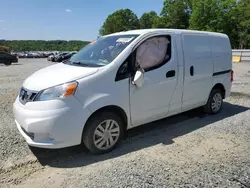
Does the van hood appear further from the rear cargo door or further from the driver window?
the rear cargo door

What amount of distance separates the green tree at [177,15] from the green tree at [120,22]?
21.8 m

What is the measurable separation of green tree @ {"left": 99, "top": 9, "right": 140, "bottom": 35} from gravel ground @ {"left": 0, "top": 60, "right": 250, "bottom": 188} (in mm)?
80360

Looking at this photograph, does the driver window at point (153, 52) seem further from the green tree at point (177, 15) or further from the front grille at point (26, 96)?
the green tree at point (177, 15)

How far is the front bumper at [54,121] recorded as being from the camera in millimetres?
3213

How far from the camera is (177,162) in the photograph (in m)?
3.43

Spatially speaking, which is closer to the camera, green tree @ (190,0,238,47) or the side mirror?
the side mirror

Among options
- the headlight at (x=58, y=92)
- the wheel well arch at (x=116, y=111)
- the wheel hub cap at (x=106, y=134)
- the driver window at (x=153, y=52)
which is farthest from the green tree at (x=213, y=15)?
the headlight at (x=58, y=92)

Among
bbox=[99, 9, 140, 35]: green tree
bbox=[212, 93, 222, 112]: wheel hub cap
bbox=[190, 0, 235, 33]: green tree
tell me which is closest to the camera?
bbox=[212, 93, 222, 112]: wheel hub cap

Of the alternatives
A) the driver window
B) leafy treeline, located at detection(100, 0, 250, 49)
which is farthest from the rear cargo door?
leafy treeline, located at detection(100, 0, 250, 49)

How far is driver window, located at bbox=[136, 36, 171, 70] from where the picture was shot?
400cm

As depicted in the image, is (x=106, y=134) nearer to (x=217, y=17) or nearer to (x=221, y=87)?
(x=221, y=87)

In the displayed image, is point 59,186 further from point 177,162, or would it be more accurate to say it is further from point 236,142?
point 236,142

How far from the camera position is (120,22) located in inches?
3346

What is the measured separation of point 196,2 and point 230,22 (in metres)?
8.63
